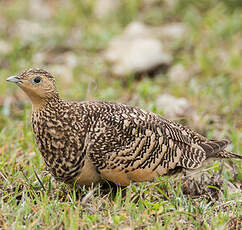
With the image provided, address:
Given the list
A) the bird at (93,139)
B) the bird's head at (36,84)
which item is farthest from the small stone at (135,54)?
the bird's head at (36,84)

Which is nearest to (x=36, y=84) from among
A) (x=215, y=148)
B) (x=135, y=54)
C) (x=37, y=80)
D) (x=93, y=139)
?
(x=37, y=80)

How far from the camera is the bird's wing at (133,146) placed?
434 cm

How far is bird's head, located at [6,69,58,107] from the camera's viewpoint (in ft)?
14.1

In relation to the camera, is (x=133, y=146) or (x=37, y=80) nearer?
(x=37, y=80)

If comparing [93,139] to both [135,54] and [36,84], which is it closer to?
[36,84]

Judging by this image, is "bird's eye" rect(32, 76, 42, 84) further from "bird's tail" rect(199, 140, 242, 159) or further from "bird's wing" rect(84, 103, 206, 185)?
"bird's tail" rect(199, 140, 242, 159)

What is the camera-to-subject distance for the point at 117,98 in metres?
7.07

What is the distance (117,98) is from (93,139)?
277cm

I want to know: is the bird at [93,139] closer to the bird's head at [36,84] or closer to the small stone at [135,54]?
the bird's head at [36,84]

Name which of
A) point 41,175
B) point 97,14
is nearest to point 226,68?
point 97,14

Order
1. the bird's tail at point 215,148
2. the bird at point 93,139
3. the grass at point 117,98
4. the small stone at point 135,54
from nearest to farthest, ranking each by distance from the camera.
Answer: the grass at point 117,98 < the bird at point 93,139 < the bird's tail at point 215,148 < the small stone at point 135,54

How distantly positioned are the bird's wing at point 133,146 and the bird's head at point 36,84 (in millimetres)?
491

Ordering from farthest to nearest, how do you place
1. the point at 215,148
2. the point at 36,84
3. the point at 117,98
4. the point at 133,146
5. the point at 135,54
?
1. the point at 135,54
2. the point at 117,98
3. the point at 215,148
4. the point at 133,146
5. the point at 36,84

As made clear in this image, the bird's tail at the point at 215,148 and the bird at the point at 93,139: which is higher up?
the bird at the point at 93,139
